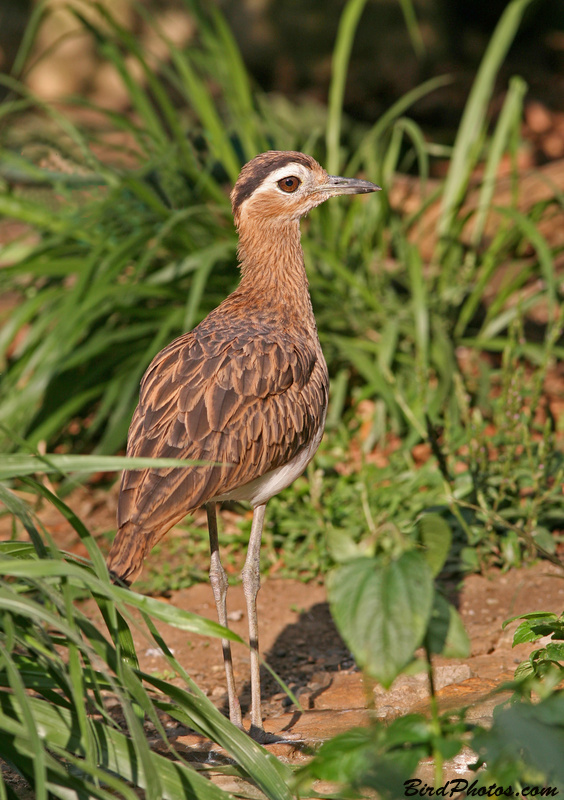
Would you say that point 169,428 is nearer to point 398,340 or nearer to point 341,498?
point 341,498

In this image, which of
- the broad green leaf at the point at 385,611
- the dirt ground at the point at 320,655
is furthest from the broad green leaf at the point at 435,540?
the dirt ground at the point at 320,655

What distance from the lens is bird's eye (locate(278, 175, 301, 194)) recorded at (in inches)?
165

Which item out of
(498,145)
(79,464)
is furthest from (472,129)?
(79,464)

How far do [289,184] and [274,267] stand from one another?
418 millimetres

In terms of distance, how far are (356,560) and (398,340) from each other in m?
4.23

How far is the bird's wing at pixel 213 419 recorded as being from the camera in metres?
3.22

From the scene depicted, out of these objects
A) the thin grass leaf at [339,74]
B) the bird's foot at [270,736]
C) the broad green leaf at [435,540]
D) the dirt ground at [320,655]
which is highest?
the thin grass leaf at [339,74]

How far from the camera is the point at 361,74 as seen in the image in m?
10.9

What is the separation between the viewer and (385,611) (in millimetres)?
1830

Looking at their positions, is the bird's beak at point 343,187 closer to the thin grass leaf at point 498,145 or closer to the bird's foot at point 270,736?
the thin grass leaf at point 498,145

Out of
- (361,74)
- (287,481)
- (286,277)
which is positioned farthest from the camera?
(361,74)

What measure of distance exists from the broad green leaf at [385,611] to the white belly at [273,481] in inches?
66.3

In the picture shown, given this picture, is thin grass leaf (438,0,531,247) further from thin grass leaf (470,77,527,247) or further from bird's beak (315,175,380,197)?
bird's beak (315,175,380,197)

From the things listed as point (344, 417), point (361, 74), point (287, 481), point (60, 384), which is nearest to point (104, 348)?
point (60, 384)
